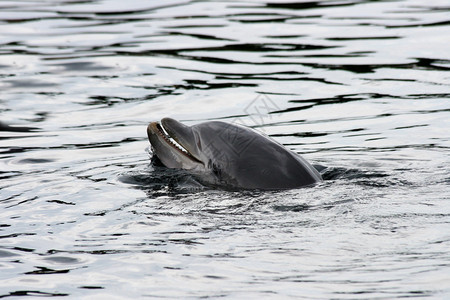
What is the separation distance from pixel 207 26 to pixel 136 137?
7.73 meters

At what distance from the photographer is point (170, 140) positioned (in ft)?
30.7

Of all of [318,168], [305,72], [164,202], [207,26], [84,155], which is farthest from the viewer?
[207,26]

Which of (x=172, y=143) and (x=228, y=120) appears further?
(x=228, y=120)

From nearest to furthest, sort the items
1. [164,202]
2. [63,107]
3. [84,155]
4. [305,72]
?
1. [164,202]
2. [84,155]
3. [63,107]
4. [305,72]

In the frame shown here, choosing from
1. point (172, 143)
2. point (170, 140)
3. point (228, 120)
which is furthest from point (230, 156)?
point (228, 120)

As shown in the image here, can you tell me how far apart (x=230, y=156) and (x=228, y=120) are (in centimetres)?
363

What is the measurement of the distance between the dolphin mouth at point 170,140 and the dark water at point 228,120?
349 millimetres

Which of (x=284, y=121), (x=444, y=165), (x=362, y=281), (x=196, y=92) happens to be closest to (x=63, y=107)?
(x=196, y=92)

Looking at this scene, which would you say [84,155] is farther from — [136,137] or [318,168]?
[318,168]

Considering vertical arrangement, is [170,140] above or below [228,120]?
above

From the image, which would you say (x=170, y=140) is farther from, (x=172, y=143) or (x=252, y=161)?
(x=252, y=161)

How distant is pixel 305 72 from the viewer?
1498 centimetres

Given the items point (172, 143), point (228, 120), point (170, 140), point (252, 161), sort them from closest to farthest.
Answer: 1. point (252, 161)
2. point (172, 143)
3. point (170, 140)
4. point (228, 120)

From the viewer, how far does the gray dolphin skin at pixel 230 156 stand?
8320mm
